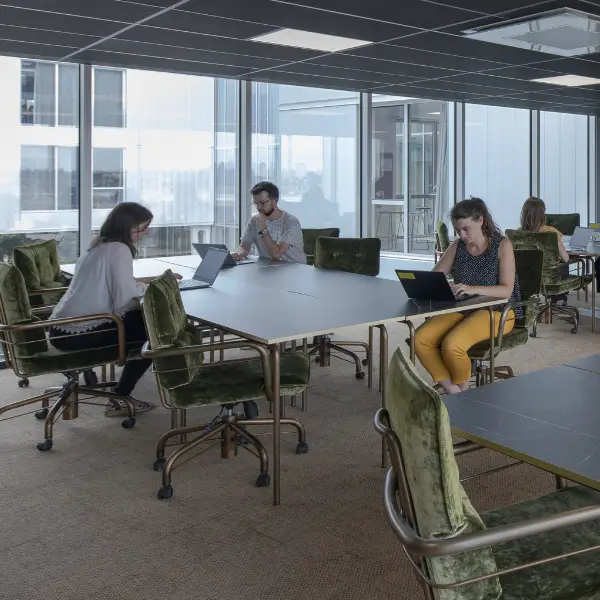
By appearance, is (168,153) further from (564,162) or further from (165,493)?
(564,162)

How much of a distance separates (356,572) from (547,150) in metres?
10.7

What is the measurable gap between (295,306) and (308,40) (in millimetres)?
2566

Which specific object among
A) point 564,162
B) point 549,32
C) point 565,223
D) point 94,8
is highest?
point 564,162

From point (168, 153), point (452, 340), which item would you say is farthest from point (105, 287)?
point (168, 153)

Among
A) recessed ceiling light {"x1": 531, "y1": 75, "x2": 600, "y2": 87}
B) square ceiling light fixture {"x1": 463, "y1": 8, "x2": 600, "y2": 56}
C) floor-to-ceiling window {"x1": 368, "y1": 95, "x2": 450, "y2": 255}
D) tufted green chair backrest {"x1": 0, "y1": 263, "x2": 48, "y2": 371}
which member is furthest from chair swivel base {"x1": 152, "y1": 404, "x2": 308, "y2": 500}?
floor-to-ceiling window {"x1": 368, "y1": 95, "x2": 450, "y2": 255}

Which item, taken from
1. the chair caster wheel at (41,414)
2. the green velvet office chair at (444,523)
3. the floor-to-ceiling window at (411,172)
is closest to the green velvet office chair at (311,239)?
the chair caster wheel at (41,414)

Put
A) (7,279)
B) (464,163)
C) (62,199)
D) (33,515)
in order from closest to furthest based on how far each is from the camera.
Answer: (33,515)
(7,279)
(62,199)
(464,163)

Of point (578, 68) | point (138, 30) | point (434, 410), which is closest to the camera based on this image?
point (434, 410)

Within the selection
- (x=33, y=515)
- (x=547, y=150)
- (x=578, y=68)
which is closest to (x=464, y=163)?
(x=547, y=150)

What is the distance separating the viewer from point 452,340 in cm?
431

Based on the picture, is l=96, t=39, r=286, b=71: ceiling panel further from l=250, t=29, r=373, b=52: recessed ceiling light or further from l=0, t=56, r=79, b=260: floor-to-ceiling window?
l=0, t=56, r=79, b=260: floor-to-ceiling window

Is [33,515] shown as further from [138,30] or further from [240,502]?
[138,30]

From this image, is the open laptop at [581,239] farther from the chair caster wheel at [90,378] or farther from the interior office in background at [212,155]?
the chair caster wheel at [90,378]

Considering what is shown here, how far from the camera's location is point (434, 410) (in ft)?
5.15
